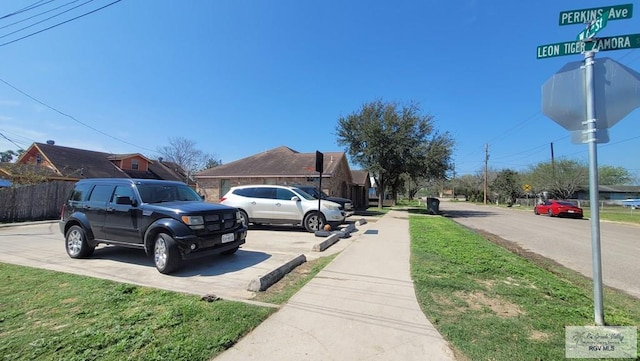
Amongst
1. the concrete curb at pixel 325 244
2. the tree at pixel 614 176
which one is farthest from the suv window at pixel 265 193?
the tree at pixel 614 176

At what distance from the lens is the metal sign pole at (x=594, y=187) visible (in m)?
3.63

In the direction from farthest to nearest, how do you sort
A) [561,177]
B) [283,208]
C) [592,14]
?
[561,177] → [283,208] → [592,14]

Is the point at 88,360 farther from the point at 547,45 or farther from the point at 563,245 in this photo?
the point at 563,245

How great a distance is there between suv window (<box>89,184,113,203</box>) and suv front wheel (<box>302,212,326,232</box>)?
267 inches

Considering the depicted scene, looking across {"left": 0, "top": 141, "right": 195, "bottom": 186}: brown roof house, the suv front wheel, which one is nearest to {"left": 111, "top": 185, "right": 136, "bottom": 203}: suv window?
the suv front wheel

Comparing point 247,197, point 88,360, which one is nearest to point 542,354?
point 88,360

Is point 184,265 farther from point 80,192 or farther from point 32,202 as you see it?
point 32,202

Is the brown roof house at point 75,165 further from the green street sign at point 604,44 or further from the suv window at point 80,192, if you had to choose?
the green street sign at point 604,44

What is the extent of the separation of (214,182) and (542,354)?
24289 mm

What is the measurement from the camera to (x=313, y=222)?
12117mm

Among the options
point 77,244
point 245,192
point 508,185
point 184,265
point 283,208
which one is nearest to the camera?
point 184,265

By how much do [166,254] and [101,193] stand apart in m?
2.69

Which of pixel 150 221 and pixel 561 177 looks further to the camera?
pixel 561 177

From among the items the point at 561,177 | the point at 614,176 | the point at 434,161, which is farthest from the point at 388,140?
the point at 614,176
